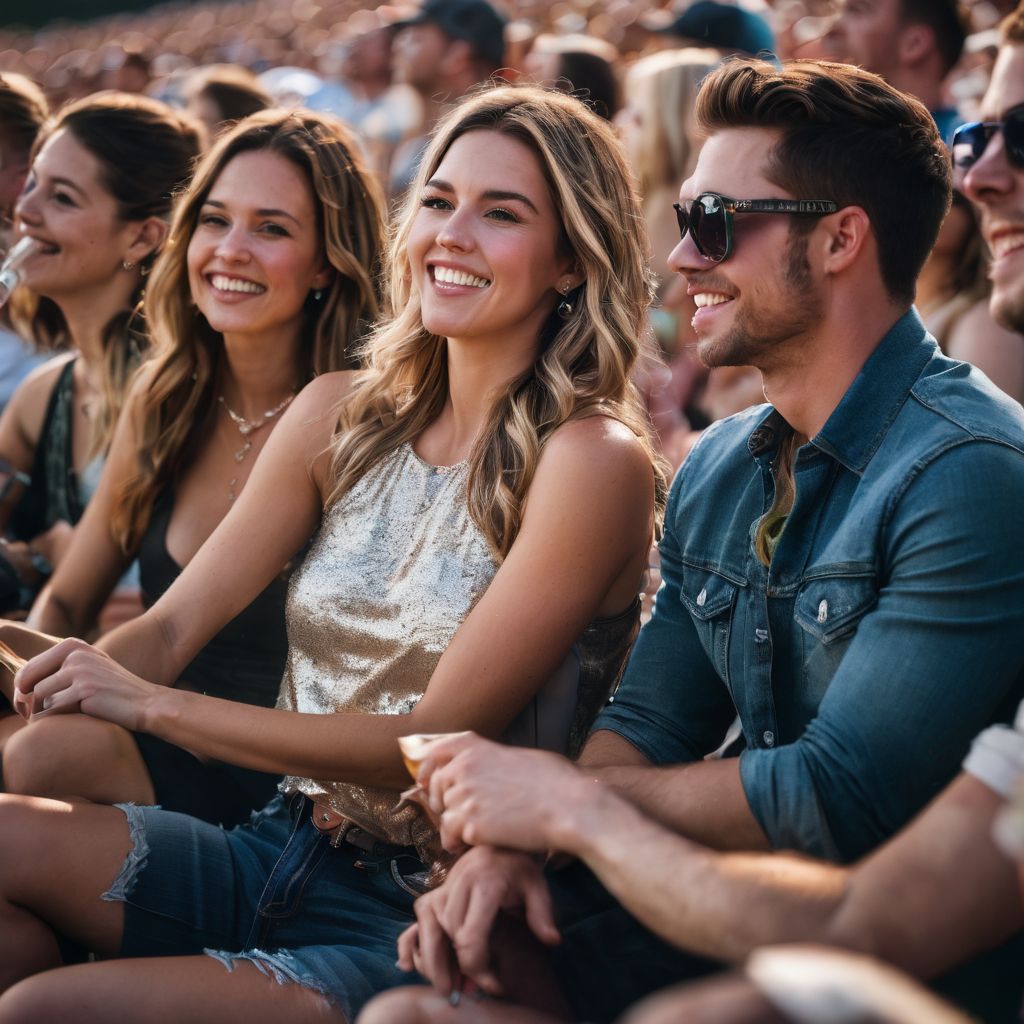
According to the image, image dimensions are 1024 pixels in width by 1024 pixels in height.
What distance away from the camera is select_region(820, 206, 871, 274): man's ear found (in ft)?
7.61

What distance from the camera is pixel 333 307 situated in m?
3.58

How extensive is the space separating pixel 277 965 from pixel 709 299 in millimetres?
1326

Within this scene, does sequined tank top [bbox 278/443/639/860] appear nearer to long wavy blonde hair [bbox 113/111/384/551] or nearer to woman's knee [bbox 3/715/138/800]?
woman's knee [bbox 3/715/138/800]

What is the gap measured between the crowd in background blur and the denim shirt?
84cm

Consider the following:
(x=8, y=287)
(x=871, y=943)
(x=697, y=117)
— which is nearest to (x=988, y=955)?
(x=871, y=943)

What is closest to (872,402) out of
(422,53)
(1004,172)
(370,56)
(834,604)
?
(834,604)

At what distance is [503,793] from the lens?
196cm

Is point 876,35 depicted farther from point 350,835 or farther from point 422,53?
point 350,835

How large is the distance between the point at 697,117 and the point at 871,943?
57.9 inches

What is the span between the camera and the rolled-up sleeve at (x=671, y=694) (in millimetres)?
2455

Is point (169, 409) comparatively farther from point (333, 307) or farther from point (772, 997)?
point (772, 997)

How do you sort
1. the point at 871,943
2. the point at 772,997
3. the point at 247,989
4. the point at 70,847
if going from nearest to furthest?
the point at 772,997, the point at 871,943, the point at 247,989, the point at 70,847

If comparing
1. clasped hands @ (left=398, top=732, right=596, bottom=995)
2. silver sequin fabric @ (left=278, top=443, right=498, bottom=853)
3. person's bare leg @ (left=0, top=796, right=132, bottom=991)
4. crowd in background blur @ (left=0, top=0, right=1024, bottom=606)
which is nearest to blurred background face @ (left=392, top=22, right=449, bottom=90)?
crowd in background blur @ (left=0, top=0, right=1024, bottom=606)

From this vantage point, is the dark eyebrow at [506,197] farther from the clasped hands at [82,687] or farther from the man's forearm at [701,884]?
the man's forearm at [701,884]
